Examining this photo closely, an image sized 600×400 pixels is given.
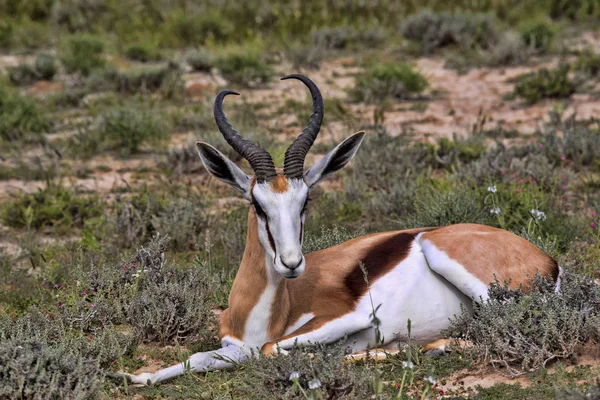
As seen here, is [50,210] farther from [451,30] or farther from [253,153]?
[451,30]

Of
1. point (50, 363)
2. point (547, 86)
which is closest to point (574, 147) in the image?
point (547, 86)

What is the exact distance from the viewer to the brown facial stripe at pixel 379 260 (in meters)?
5.55

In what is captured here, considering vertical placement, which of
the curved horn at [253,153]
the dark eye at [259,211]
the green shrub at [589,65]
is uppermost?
the curved horn at [253,153]

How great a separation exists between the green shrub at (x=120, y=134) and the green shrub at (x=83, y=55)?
3.01 meters

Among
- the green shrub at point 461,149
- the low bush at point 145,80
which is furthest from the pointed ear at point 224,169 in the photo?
the low bush at point 145,80

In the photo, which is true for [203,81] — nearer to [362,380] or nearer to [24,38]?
[24,38]

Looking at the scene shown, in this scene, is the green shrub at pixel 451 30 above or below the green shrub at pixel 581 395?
below

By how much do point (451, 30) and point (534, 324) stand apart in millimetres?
10140

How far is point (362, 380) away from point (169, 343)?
181 centimetres

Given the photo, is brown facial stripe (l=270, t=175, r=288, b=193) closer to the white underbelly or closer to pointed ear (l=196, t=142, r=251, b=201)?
pointed ear (l=196, t=142, r=251, b=201)

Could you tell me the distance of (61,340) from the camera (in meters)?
5.36

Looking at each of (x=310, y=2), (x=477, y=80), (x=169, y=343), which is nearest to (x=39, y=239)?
(x=169, y=343)

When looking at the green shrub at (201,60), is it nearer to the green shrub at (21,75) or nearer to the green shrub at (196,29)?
the green shrub at (196,29)

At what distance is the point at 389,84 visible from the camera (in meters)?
12.4
